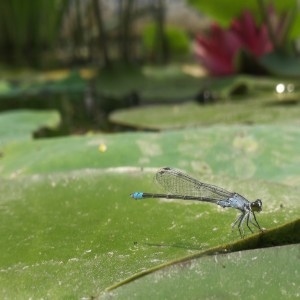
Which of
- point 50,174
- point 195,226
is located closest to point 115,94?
point 50,174

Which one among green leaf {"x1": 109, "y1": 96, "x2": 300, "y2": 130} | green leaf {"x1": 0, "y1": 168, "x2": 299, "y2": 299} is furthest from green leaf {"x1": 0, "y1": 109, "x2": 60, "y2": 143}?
green leaf {"x1": 0, "y1": 168, "x2": 299, "y2": 299}

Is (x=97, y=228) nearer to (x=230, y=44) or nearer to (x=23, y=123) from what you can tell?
(x=23, y=123)

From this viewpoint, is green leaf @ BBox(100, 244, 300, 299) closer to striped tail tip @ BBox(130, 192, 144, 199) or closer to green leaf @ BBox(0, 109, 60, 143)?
striped tail tip @ BBox(130, 192, 144, 199)

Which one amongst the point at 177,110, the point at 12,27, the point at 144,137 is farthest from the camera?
the point at 12,27

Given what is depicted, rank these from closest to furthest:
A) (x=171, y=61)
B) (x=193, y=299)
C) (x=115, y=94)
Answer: (x=193, y=299) → (x=115, y=94) → (x=171, y=61)

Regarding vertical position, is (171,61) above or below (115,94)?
below

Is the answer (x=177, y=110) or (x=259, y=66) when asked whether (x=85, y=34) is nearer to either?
(x=259, y=66)
